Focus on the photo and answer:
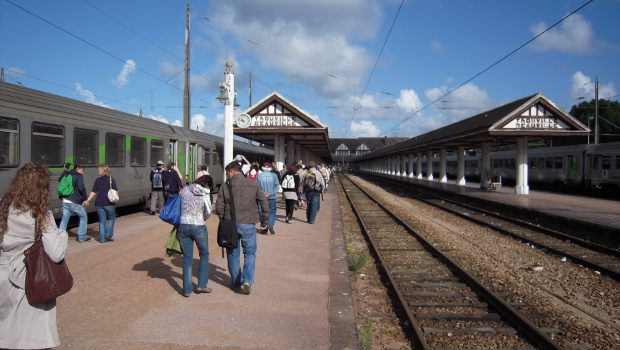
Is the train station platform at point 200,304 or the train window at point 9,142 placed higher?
the train window at point 9,142

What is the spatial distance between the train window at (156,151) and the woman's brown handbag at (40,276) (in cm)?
1331

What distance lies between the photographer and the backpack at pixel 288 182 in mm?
13383

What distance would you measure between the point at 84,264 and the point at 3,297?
4899 millimetres

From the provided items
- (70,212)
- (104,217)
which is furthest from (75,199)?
(104,217)

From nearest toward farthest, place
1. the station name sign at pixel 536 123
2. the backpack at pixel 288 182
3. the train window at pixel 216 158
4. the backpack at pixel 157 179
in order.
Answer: the backpack at pixel 288 182 < the backpack at pixel 157 179 < the station name sign at pixel 536 123 < the train window at pixel 216 158

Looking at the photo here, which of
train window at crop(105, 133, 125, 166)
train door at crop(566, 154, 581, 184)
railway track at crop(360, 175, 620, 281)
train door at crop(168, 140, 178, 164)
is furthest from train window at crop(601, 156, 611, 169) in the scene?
train window at crop(105, 133, 125, 166)

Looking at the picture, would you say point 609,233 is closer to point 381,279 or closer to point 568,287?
point 568,287

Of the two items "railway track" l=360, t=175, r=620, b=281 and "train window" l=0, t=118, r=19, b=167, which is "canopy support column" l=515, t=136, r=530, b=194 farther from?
"train window" l=0, t=118, r=19, b=167

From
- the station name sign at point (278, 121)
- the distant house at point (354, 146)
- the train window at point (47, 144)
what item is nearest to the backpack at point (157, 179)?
the train window at point (47, 144)

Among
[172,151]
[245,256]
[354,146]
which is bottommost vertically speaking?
[245,256]

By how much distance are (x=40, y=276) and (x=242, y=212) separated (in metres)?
3.17

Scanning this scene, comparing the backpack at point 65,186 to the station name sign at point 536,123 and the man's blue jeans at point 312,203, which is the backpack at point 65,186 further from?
the station name sign at point 536,123

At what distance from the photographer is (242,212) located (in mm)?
6223

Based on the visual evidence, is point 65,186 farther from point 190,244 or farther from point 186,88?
point 186,88
